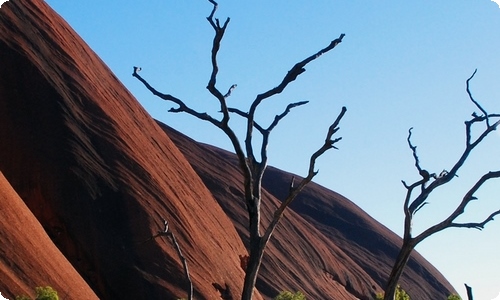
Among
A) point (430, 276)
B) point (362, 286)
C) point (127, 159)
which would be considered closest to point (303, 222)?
point (362, 286)

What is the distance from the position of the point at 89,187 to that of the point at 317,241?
97.5ft

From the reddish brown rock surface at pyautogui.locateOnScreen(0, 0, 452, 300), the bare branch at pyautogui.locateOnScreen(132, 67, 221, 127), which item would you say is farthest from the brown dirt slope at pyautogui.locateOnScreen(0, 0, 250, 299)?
the bare branch at pyautogui.locateOnScreen(132, 67, 221, 127)

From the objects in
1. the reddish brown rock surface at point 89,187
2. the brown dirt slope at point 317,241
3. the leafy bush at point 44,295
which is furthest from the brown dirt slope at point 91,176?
the brown dirt slope at point 317,241

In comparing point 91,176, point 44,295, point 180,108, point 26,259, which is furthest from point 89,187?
point 180,108

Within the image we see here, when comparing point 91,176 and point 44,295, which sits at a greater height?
point 91,176

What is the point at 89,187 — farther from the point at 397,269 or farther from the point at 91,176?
the point at 397,269

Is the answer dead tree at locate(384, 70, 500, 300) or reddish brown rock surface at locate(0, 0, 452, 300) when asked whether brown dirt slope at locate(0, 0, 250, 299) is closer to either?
reddish brown rock surface at locate(0, 0, 452, 300)

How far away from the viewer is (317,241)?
62094 mm

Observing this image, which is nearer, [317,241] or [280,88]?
[280,88]

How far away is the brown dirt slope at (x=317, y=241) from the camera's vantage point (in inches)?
2062

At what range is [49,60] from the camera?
39.1 m

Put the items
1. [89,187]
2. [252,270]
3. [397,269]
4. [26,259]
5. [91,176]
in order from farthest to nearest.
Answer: [91,176] → [89,187] → [26,259] → [397,269] → [252,270]

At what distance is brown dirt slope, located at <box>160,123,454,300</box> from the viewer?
52.4m

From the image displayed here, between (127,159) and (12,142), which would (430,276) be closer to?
(127,159)
